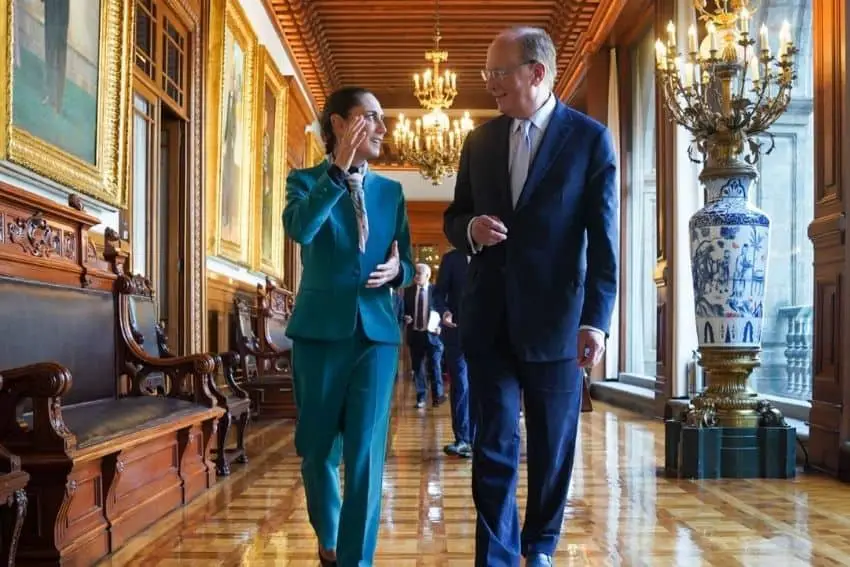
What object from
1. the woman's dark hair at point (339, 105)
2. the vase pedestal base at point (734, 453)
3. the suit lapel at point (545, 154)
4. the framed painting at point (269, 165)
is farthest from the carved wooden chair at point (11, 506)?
the framed painting at point (269, 165)

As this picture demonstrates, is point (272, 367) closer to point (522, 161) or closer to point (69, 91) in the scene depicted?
point (69, 91)

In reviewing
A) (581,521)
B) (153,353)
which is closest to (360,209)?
(581,521)

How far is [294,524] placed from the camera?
11.0 feet

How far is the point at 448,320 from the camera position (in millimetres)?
5215

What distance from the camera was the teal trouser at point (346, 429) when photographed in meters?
2.24

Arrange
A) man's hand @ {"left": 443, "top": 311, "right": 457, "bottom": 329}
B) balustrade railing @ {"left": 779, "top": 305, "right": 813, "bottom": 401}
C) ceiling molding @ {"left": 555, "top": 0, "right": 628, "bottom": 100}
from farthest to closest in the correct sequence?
ceiling molding @ {"left": 555, "top": 0, "right": 628, "bottom": 100}, balustrade railing @ {"left": 779, "top": 305, "right": 813, "bottom": 401}, man's hand @ {"left": 443, "top": 311, "right": 457, "bottom": 329}

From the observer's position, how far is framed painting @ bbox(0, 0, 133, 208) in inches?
140

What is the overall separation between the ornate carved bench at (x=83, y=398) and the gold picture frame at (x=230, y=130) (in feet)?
8.78

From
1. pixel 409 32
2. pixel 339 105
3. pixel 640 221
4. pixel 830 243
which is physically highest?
pixel 409 32

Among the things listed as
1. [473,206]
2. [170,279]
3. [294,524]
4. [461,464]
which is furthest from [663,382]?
[473,206]

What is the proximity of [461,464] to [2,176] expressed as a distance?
2739mm

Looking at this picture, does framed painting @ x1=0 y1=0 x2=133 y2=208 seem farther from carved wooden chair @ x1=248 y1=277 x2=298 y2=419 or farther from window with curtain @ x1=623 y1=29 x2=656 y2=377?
window with curtain @ x1=623 y1=29 x2=656 y2=377

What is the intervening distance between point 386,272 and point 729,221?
2797mm

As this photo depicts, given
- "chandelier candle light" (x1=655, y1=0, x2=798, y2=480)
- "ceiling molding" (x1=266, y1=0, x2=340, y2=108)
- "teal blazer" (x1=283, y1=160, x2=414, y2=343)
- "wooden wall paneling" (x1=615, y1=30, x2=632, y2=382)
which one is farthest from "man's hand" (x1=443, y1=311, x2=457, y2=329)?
"wooden wall paneling" (x1=615, y1=30, x2=632, y2=382)
